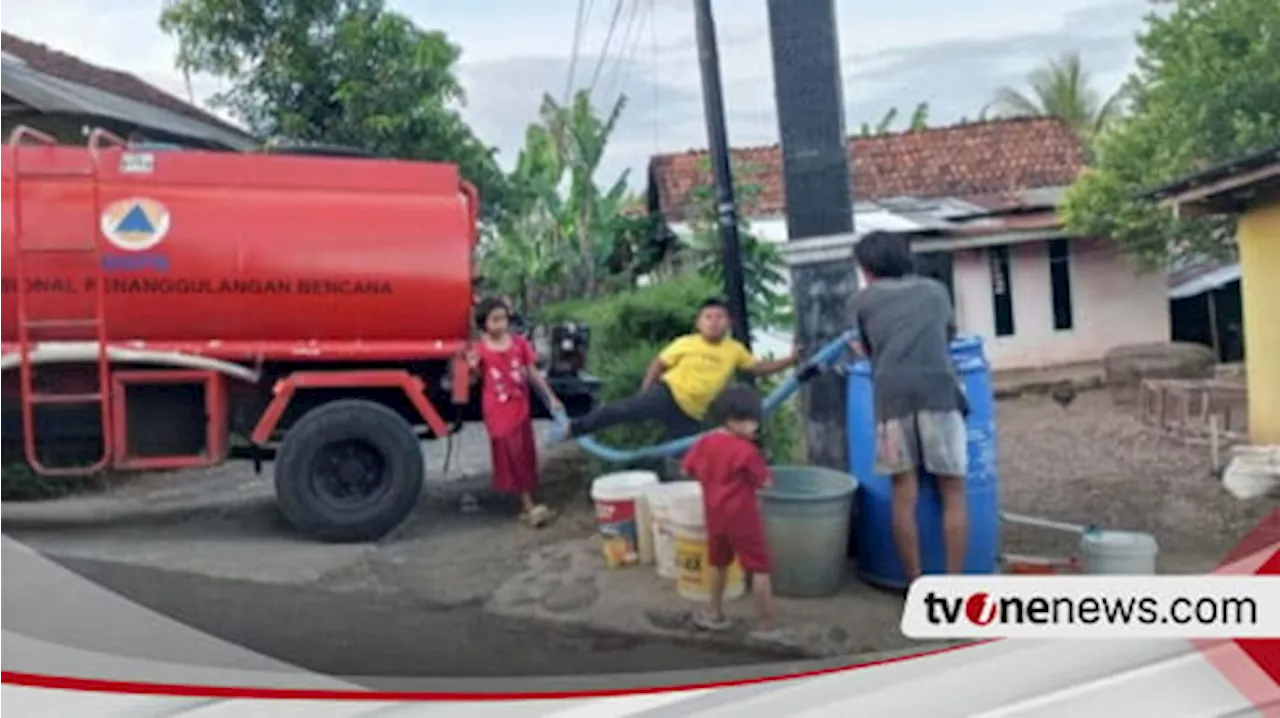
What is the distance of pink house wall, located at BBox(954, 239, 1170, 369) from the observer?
138 cm

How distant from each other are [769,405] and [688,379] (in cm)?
10

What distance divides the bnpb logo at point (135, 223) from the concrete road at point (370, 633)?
1.20 ft

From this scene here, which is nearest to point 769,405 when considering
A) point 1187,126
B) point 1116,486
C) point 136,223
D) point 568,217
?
point 568,217

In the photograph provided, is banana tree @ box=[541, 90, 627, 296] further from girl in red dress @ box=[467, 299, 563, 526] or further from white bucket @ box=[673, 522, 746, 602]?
white bucket @ box=[673, 522, 746, 602]

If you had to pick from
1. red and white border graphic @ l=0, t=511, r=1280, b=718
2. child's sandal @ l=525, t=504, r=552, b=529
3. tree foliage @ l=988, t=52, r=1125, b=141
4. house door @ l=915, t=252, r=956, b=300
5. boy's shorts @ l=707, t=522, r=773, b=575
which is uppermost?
tree foliage @ l=988, t=52, r=1125, b=141

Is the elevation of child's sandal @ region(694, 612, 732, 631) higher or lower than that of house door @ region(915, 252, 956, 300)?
lower

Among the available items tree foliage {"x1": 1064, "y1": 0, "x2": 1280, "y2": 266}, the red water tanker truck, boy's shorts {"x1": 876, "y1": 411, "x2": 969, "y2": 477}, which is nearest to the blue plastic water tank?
boy's shorts {"x1": 876, "y1": 411, "x2": 969, "y2": 477}

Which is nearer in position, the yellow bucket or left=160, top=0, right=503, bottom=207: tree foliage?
left=160, top=0, right=503, bottom=207: tree foliage

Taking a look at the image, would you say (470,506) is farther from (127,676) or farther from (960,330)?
(960,330)

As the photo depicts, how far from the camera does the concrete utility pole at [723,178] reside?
1405mm

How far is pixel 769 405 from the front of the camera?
140 cm

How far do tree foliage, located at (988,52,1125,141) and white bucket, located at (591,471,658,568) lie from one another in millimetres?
624

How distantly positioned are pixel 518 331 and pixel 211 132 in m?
0.40

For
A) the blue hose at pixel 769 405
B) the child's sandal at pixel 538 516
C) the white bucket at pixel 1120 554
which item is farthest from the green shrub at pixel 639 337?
the white bucket at pixel 1120 554
